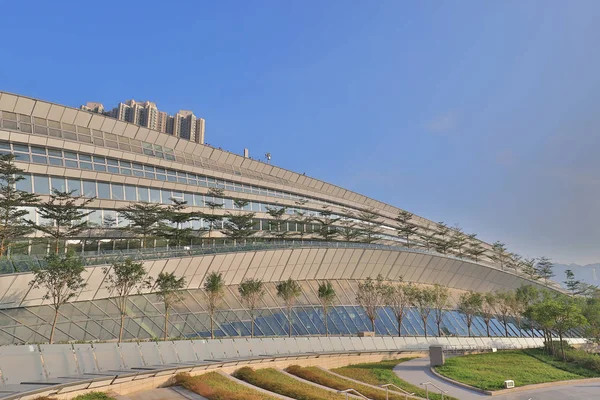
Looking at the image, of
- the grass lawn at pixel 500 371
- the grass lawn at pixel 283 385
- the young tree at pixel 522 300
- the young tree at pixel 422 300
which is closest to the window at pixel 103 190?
the grass lawn at pixel 283 385

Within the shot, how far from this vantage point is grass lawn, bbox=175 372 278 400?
16562 millimetres

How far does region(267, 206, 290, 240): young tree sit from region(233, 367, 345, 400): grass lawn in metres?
33.8

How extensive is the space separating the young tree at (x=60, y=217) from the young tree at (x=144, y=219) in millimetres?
4626

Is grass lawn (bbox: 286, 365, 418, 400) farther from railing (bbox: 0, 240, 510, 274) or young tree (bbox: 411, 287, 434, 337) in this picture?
young tree (bbox: 411, 287, 434, 337)

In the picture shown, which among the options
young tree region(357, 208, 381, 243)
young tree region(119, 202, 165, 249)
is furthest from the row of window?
young tree region(357, 208, 381, 243)

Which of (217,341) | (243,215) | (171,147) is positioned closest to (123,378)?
(217,341)

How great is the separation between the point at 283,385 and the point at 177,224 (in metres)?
31.5

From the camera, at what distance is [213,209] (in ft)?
172

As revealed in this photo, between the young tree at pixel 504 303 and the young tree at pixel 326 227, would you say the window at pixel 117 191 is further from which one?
the young tree at pixel 504 303

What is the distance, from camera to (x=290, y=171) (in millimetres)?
72500

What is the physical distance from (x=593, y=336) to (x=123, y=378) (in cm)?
6320

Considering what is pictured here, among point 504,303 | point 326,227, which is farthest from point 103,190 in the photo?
point 504,303

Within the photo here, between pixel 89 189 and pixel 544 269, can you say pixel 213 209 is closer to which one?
pixel 89 189

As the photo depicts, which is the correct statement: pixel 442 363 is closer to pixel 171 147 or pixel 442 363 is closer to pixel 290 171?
pixel 171 147
